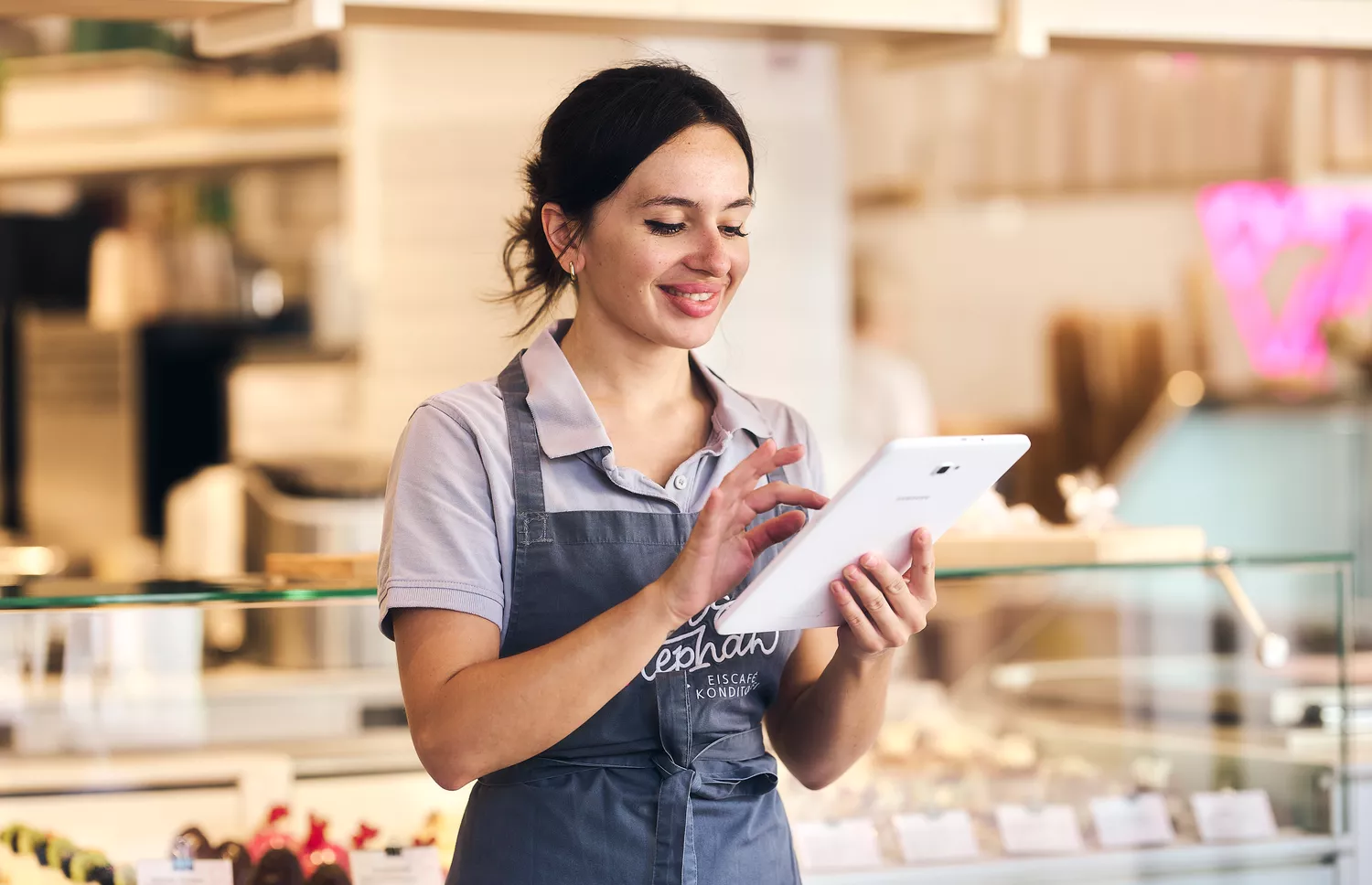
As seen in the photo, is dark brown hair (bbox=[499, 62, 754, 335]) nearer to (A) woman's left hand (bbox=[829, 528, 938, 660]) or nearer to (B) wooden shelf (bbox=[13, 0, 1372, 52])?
(A) woman's left hand (bbox=[829, 528, 938, 660])

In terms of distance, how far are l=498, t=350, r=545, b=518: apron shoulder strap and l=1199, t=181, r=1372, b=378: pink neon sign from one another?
207 inches

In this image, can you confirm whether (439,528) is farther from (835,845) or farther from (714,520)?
(835,845)

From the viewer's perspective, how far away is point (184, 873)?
187 cm

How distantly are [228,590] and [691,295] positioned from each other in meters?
0.70

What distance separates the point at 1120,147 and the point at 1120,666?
4689 mm

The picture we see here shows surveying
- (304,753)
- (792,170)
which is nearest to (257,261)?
(792,170)

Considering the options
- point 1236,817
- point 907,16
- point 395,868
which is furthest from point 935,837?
point 907,16

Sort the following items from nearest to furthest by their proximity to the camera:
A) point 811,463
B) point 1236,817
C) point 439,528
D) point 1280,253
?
1. point 439,528
2. point 811,463
3. point 1236,817
4. point 1280,253

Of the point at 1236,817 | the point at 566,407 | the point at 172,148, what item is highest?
the point at 172,148

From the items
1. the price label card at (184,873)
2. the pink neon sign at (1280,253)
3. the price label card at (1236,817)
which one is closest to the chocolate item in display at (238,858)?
the price label card at (184,873)

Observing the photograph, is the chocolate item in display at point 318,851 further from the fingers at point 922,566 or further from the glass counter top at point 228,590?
the fingers at point 922,566

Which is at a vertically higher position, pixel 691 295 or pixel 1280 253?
pixel 1280 253

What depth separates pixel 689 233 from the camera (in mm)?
1411

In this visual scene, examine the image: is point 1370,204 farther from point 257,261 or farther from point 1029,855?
point 1029,855
